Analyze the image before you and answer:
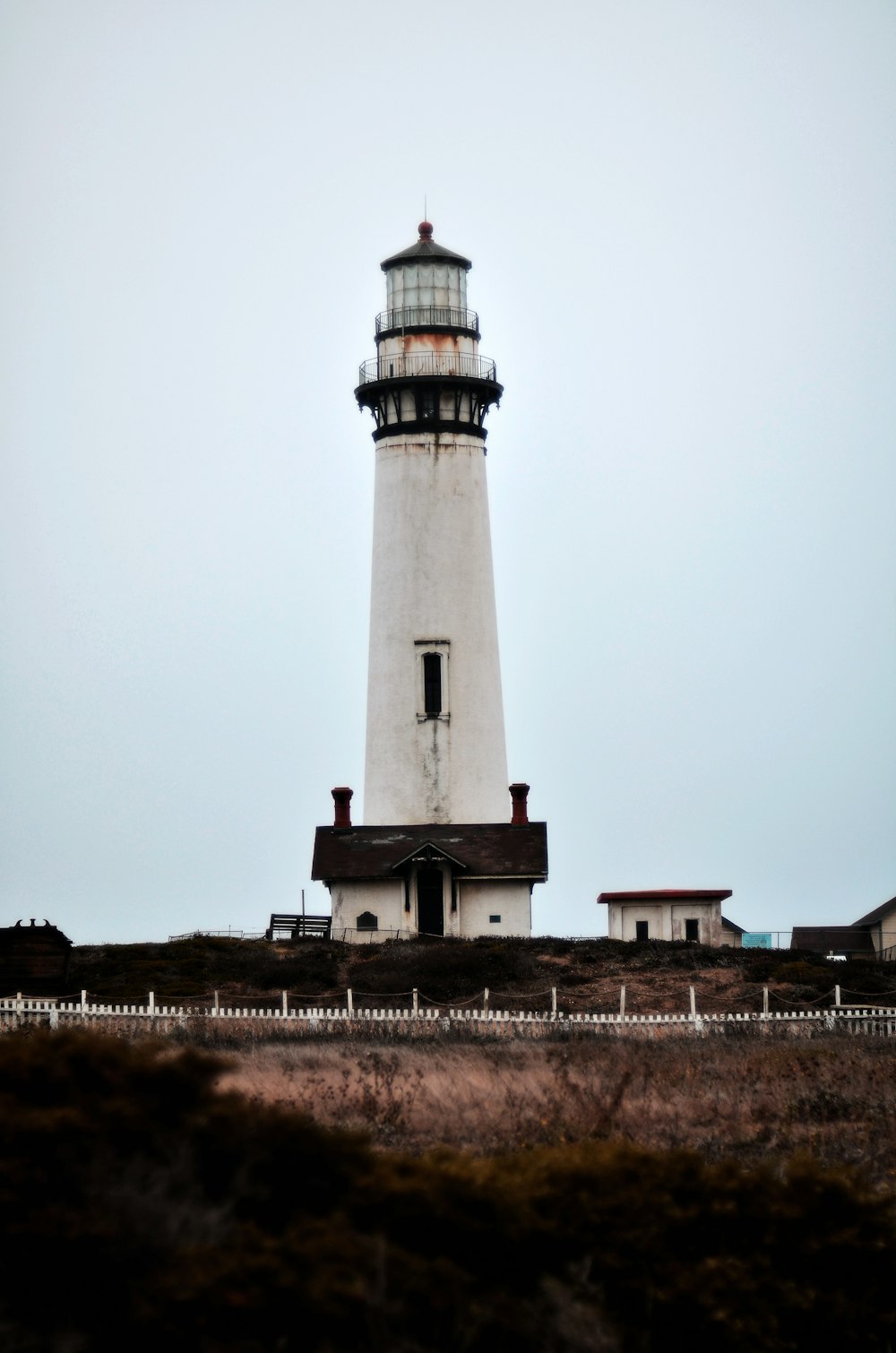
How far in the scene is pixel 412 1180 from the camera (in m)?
9.84

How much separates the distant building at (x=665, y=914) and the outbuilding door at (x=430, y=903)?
14.7 feet

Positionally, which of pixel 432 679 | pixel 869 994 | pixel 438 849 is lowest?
pixel 869 994

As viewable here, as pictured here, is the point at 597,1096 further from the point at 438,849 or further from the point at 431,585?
the point at 431,585

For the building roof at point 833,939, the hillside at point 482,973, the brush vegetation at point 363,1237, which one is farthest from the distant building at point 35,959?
the building roof at point 833,939

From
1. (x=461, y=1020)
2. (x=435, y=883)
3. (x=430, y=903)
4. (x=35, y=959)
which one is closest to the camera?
(x=461, y=1020)

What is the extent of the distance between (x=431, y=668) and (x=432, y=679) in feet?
0.87

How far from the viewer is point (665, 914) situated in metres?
46.2

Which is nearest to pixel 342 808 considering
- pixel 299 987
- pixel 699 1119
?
pixel 299 987

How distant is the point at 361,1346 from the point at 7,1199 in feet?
5.85

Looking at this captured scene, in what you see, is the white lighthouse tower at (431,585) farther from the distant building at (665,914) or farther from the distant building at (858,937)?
the distant building at (858,937)

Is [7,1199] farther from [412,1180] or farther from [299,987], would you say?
[299,987]

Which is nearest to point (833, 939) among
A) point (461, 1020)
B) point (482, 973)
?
point (482, 973)

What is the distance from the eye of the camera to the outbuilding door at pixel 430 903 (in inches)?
1751

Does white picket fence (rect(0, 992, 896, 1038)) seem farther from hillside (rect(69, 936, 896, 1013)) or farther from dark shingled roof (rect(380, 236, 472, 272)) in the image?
dark shingled roof (rect(380, 236, 472, 272))
